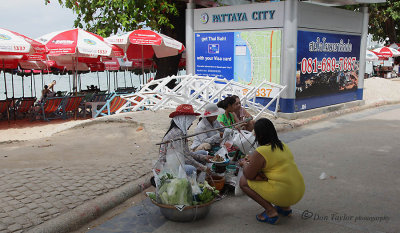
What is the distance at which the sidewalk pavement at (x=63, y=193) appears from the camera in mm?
4145

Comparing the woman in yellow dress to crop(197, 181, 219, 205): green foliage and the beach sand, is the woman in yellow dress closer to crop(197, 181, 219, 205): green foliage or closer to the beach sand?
crop(197, 181, 219, 205): green foliage

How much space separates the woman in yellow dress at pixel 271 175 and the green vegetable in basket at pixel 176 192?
0.69 meters

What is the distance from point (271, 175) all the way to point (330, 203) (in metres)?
1.26

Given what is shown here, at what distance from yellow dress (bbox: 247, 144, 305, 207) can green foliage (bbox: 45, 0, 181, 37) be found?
964cm

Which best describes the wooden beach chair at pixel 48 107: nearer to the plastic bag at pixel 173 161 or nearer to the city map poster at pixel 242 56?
the city map poster at pixel 242 56

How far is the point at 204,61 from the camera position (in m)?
13.3

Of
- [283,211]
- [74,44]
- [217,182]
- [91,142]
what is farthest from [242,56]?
[283,211]

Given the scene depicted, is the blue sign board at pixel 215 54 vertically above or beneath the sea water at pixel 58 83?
above

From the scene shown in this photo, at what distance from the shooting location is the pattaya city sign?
1157 cm

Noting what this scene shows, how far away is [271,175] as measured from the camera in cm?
428

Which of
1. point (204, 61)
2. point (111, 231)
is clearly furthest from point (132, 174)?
point (204, 61)

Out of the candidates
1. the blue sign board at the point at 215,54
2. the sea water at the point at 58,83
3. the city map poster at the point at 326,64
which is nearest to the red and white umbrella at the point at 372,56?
the city map poster at the point at 326,64

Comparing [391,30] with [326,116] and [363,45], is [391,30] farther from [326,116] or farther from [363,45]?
[326,116]

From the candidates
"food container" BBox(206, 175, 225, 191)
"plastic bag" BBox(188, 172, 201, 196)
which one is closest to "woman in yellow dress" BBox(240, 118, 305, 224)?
"plastic bag" BBox(188, 172, 201, 196)
